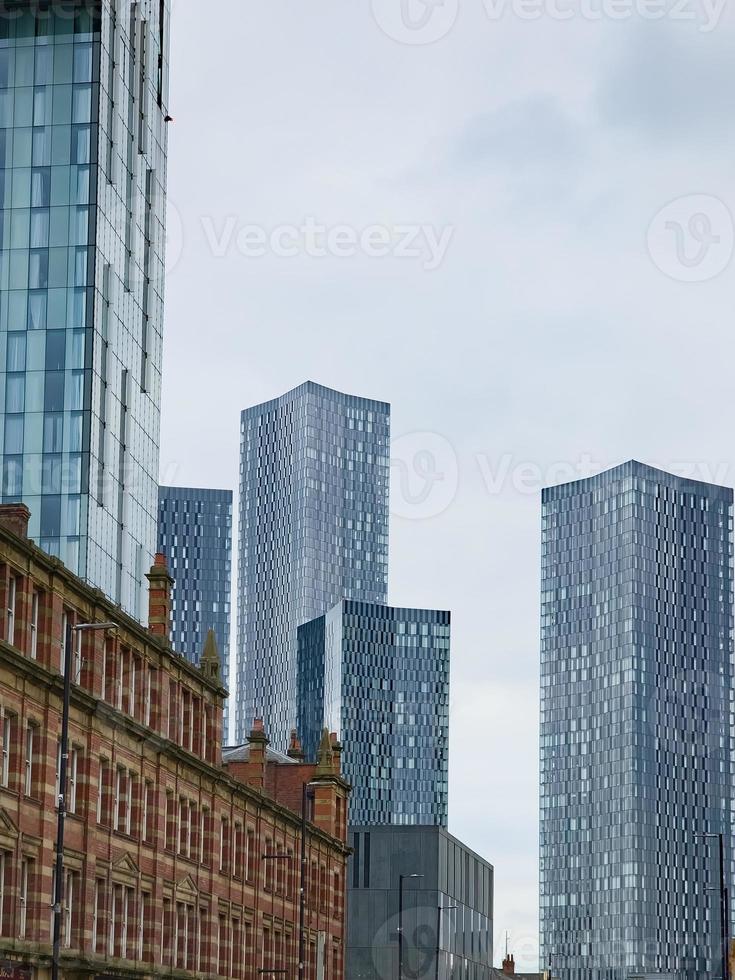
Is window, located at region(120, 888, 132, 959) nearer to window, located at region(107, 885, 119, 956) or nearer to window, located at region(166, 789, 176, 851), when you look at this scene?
window, located at region(107, 885, 119, 956)

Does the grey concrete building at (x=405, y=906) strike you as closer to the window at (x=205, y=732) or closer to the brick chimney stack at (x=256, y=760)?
the brick chimney stack at (x=256, y=760)

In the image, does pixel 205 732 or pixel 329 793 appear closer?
pixel 205 732

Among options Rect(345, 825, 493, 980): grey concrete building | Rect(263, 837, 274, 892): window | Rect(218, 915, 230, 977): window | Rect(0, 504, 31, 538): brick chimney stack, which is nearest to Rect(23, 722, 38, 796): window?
Rect(0, 504, 31, 538): brick chimney stack

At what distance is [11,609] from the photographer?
173ft

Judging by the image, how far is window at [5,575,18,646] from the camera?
5269 cm

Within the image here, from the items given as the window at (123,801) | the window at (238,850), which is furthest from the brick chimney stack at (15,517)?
the window at (238,850)

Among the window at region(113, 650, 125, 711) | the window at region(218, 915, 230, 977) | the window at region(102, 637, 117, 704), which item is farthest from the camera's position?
the window at region(218, 915, 230, 977)

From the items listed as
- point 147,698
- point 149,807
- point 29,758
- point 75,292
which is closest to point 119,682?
point 147,698

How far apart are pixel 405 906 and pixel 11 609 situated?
94496 millimetres

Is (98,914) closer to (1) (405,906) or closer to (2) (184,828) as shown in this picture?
(2) (184,828)

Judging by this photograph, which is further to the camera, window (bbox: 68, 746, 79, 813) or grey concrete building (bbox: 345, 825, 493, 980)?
grey concrete building (bbox: 345, 825, 493, 980)

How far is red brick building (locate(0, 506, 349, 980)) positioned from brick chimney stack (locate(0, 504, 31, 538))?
2.8 inches

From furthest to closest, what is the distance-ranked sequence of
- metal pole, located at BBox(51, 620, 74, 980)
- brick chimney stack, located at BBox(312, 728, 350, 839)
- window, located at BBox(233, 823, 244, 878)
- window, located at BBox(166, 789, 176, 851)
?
brick chimney stack, located at BBox(312, 728, 350, 839) → window, located at BBox(233, 823, 244, 878) → window, located at BBox(166, 789, 176, 851) → metal pole, located at BBox(51, 620, 74, 980)

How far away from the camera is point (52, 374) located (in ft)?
382
